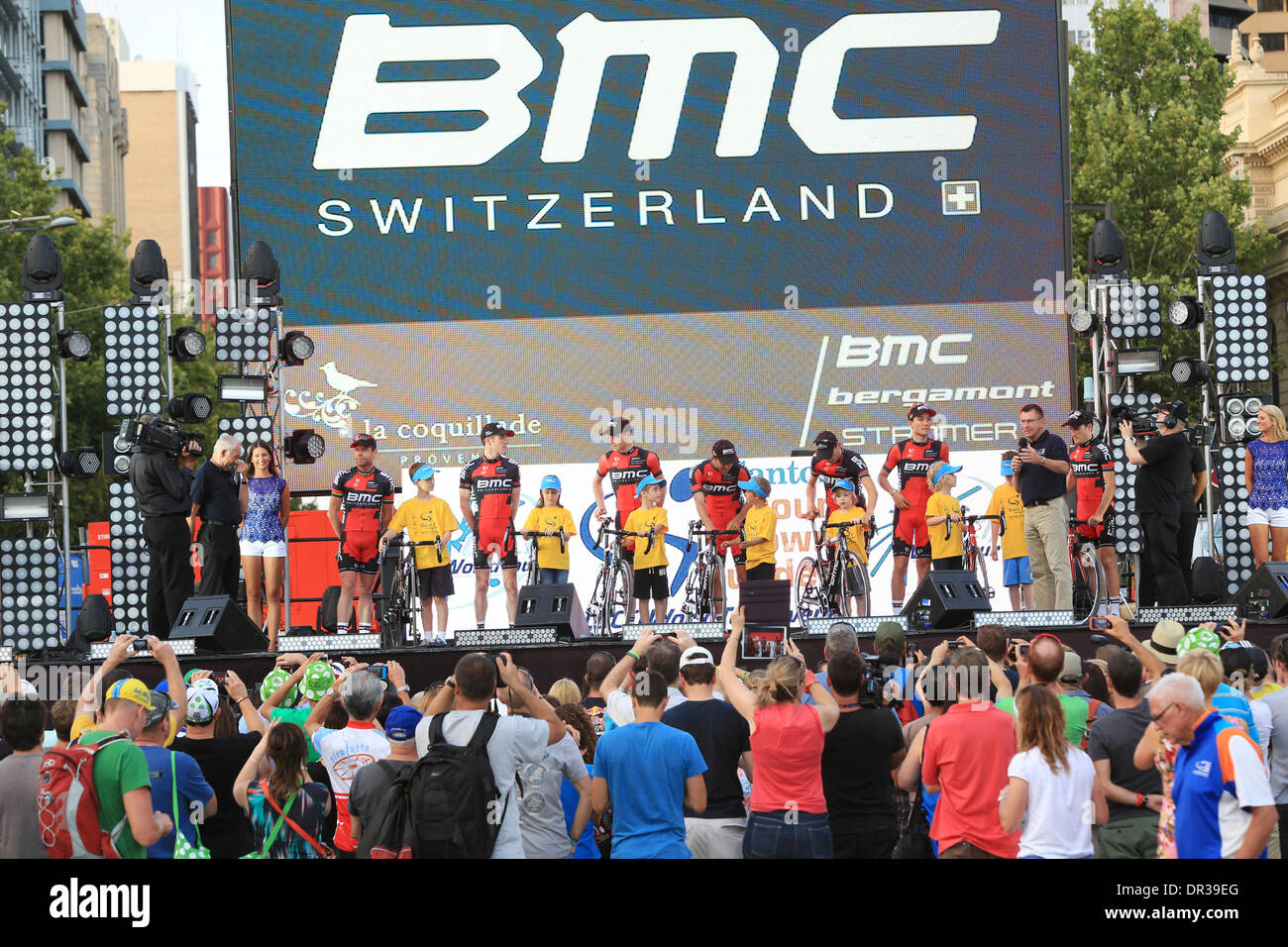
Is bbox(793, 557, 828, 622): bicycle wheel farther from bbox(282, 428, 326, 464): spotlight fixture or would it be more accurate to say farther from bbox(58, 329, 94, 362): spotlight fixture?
bbox(58, 329, 94, 362): spotlight fixture

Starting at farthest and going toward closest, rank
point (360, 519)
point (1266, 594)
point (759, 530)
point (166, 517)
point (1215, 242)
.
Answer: point (1215, 242), point (759, 530), point (360, 519), point (166, 517), point (1266, 594)

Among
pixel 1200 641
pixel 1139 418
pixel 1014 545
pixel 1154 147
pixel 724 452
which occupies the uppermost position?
pixel 1154 147

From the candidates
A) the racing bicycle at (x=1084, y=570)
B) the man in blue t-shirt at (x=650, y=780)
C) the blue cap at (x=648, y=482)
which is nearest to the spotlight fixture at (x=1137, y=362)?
the racing bicycle at (x=1084, y=570)

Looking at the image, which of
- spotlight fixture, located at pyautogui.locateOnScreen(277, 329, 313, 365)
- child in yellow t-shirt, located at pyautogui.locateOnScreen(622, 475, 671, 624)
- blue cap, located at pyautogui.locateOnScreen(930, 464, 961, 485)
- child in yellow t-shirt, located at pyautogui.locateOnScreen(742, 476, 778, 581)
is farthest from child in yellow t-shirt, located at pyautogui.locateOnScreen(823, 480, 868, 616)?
spotlight fixture, located at pyautogui.locateOnScreen(277, 329, 313, 365)

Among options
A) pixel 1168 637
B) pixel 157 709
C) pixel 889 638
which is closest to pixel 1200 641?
pixel 1168 637

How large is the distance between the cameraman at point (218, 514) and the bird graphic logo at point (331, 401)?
3702 mm

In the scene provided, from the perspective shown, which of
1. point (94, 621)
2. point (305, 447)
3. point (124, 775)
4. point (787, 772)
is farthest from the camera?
point (305, 447)

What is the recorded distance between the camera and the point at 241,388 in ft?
44.5

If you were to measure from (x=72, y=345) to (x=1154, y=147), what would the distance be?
78.9 ft

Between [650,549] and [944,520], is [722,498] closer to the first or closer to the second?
[650,549]

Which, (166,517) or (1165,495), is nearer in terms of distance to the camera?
(166,517)

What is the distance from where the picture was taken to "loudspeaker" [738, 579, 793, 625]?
1134 centimetres
